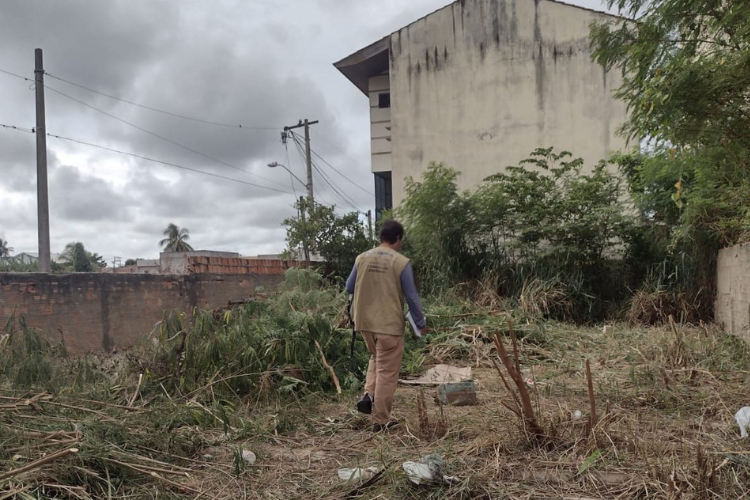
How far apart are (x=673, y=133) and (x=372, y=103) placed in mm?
13513

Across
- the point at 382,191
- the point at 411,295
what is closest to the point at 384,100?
the point at 382,191

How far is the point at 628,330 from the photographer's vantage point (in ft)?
24.8

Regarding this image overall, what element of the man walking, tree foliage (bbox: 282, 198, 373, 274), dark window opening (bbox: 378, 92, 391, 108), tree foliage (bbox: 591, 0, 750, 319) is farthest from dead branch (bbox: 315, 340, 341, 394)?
dark window opening (bbox: 378, 92, 391, 108)

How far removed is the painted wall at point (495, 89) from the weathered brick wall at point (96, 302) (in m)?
7.69

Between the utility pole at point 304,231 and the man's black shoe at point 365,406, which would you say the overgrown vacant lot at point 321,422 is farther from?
the utility pole at point 304,231

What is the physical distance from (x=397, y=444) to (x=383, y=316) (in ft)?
2.94

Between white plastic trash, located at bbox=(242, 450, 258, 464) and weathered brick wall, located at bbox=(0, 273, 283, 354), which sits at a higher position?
weathered brick wall, located at bbox=(0, 273, 283, 354)

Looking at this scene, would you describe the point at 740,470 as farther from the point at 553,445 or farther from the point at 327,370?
the point at 327,370

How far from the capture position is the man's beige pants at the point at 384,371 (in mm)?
3910

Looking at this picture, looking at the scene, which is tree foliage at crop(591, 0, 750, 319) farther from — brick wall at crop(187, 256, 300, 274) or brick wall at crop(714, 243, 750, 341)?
brick wall at crop(187, 256, 300, 274)

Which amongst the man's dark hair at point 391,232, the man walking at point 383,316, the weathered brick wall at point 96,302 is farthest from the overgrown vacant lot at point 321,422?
the man's dark hair at point 391,232

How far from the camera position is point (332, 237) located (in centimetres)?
1328

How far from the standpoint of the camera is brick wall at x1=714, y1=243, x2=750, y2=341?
640cm

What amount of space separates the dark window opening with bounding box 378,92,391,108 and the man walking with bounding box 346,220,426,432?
43.5 feet
